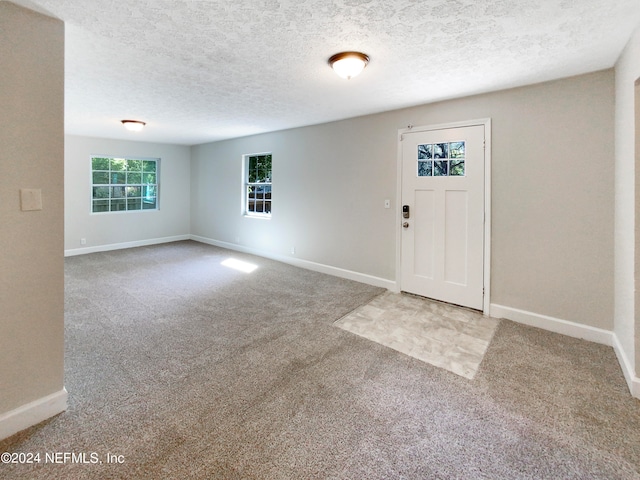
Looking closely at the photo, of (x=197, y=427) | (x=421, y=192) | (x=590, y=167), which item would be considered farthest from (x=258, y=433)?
(x=590, y=167)

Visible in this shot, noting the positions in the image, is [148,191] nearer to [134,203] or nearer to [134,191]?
[134,191]

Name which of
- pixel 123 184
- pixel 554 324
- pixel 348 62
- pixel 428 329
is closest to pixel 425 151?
pixel 348 62

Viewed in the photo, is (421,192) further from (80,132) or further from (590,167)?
(80,132)

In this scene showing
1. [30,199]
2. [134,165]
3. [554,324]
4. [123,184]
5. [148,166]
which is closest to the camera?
[30,199]

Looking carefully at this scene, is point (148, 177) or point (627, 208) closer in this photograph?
point (627, 208)

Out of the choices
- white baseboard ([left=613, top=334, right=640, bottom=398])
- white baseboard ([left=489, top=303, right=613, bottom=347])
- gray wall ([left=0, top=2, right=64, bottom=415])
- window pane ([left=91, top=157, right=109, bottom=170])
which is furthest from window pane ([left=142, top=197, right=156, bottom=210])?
white baseboard ([left=613, top=334, right=640, bottom=398])

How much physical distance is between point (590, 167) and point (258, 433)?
132 inches

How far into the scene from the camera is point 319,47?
7.45ft

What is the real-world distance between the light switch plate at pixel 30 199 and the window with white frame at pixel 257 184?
4316mm

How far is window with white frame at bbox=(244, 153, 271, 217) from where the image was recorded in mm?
5983

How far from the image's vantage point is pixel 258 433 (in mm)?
1658

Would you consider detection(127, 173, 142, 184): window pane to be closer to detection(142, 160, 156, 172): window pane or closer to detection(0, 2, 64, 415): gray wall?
detection(142, 160, 156, 172): window pane

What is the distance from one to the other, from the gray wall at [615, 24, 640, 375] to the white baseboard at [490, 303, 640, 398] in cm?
7

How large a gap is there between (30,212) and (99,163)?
5.68 meters
